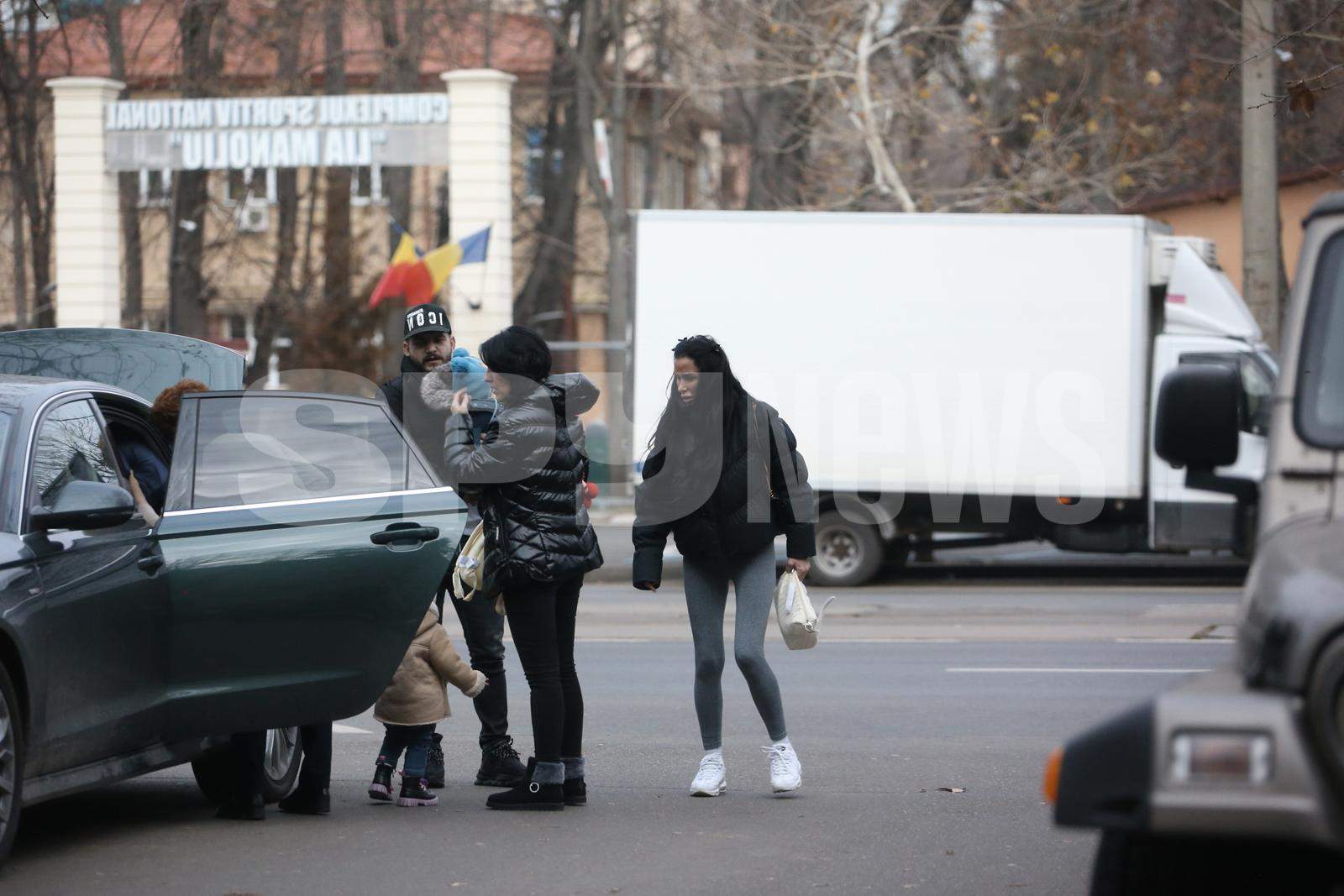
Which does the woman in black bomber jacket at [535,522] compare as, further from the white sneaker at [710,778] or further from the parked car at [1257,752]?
the parked car at [1257,752]

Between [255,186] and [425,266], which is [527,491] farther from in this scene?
[255,186]

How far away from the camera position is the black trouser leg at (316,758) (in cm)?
660

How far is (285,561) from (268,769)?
39.9 inches

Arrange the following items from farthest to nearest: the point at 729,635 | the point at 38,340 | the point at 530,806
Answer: the point at 729,635 < the point at 38,340 < the point at 530,806

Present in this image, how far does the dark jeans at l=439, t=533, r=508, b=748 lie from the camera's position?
7.07m

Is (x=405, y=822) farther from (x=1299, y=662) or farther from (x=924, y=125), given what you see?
(x=924, y=125)

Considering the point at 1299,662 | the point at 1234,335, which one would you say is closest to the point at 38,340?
the point at 1299,662

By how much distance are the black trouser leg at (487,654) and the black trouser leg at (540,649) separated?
1.51 feet

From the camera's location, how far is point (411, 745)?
6.81 m

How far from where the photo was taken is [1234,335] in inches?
592

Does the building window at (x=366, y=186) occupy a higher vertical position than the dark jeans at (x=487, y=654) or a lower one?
higher

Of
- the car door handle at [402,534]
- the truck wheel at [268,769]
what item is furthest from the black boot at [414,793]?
the car door handle at [402,534]

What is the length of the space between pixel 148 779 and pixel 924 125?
1988cm

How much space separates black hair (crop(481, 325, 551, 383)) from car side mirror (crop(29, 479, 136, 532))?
153 cm
